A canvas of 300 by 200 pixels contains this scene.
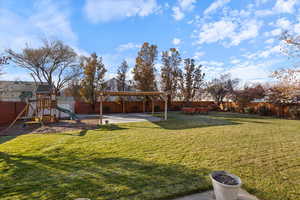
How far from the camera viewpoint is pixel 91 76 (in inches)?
616

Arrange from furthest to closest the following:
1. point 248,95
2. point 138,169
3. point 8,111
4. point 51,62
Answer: point 51,62 → point 248,95 → point 8,111 → point 138,169

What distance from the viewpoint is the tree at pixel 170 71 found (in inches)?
745

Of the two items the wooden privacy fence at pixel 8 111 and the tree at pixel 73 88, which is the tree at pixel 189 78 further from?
the wooden privacy fence at pixel 8 111

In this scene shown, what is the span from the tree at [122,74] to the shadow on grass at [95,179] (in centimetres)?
1572

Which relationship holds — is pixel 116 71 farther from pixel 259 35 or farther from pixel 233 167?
pixel 233 167

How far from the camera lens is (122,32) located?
33.4 feet

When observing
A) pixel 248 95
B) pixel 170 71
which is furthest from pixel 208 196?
pixel 170 71

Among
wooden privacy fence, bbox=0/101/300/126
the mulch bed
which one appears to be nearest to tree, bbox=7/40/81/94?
wooden privacy fence, bbox=0/101/300/126

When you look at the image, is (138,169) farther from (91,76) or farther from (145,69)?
(91,76)

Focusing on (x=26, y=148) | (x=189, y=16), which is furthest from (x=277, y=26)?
(x=26, y=148)

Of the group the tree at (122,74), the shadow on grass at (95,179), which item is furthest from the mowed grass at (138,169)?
the tree at (122,74)

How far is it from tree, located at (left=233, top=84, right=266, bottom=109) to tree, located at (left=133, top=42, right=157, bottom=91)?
11054 millimetres

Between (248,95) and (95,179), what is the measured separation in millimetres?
18894

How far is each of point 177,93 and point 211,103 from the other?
21.2 ft
